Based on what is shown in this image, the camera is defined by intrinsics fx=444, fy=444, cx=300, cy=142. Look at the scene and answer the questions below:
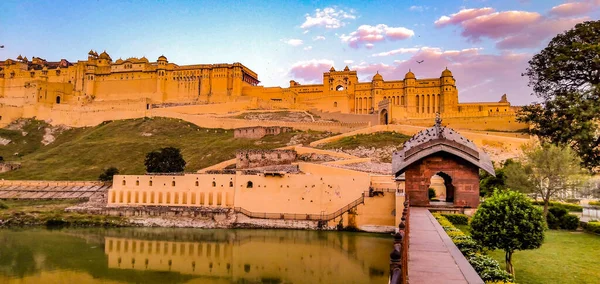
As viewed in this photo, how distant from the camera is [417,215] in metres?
11.5

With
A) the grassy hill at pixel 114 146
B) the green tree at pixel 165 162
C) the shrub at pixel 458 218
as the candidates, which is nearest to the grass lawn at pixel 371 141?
the grassy hill at pixel 114 146

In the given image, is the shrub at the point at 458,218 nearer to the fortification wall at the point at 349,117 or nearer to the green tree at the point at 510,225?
the green tree at the point at 510,225

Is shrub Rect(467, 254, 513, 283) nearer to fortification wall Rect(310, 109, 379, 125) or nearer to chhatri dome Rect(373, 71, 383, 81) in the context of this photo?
fortification wall Rect(310, 109, 379, 125)

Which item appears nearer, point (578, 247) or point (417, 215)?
point (417, 215)

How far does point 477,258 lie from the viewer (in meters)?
7.90

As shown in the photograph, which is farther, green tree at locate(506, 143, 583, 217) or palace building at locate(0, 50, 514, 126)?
palace building at locate(0, 50, 514, 126)

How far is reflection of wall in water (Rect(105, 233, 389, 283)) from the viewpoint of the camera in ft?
67.6

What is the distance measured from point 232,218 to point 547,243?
22.8 metres

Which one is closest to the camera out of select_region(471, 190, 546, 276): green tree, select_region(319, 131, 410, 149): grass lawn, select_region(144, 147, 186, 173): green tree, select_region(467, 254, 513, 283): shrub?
select_region(467, 254, 513, 283): shrub

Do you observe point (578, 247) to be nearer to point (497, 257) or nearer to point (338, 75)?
point (497, 257)

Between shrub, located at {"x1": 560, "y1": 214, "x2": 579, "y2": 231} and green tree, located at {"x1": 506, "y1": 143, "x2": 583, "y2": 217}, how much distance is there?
940 millimetres

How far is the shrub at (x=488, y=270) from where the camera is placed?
6.81 metres

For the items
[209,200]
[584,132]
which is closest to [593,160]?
[584,132]

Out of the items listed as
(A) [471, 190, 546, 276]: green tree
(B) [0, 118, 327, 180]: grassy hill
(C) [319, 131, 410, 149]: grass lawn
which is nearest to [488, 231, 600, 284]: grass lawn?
(A) [471, 190, 546, 276]: green tree
